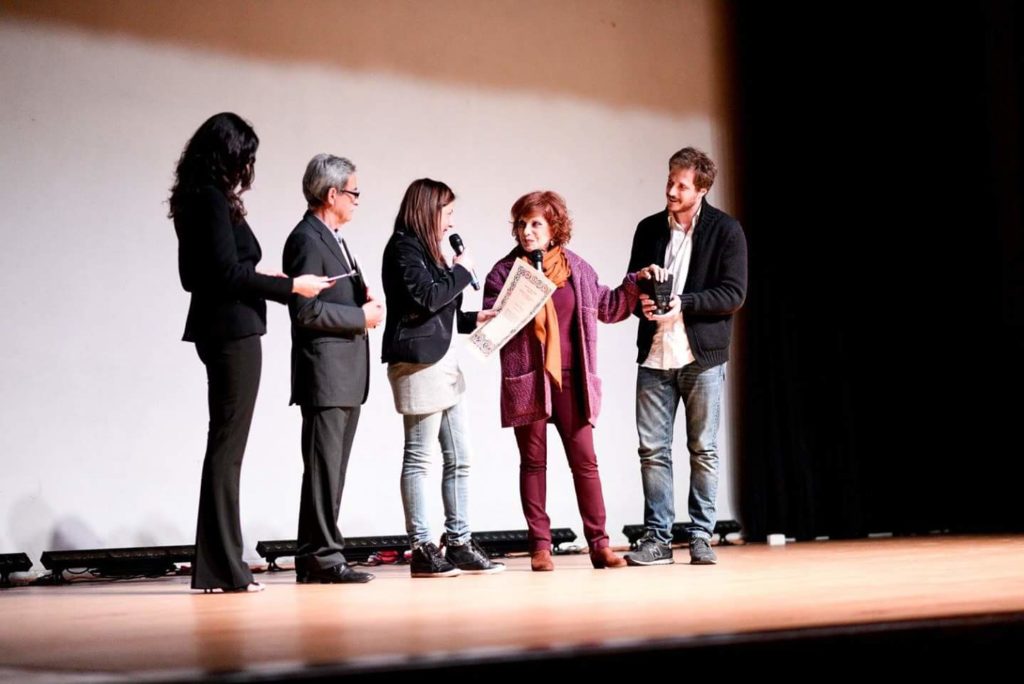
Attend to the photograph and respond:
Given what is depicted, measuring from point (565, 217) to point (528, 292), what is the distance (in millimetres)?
359

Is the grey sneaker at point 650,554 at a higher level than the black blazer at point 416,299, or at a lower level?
lower

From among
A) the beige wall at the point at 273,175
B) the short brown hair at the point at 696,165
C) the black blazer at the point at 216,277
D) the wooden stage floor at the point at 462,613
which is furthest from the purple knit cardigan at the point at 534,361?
the beige wall at the point at 273,175

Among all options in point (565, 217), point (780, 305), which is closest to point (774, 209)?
point (780, 305)

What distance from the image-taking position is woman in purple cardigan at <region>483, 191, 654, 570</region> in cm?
399

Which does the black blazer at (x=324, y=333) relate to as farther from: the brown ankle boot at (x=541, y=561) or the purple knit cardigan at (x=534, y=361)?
the brown ankle boot at (x=541, y=561)

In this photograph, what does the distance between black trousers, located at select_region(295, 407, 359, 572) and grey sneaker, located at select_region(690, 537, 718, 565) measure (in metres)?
1.19

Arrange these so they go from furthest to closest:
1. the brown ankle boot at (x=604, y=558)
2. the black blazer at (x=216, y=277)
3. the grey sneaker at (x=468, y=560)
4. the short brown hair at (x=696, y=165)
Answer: the short brown hair at (x=696, y=165) < the brown ankle boot at (x=604, y=558) < the grey sneaker at (x=468, y=560) < the black blazer at (x=216, y=277)

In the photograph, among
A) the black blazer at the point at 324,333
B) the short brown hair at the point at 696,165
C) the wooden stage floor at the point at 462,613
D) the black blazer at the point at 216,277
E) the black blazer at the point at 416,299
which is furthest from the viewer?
the short brown hair at the point at 696,165

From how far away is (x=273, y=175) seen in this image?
5.02m

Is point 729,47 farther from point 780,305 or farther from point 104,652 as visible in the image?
point 104,652

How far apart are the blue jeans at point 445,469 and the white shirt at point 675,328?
2.36 feet

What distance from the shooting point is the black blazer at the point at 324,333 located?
11.9 ft

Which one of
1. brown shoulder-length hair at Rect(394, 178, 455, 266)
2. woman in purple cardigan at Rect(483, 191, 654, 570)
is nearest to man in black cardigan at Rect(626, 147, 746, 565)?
woman in purple cardigan at Rect(483, 191, 654, 570)

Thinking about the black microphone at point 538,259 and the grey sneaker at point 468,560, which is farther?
the black microphone at point 538,259
